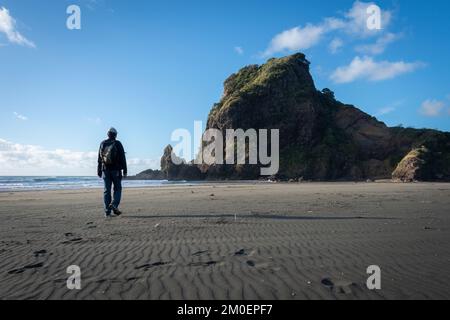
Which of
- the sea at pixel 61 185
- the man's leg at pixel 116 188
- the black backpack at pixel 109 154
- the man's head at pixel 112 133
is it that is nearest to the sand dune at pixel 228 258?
the man's leg at pixel 116 188

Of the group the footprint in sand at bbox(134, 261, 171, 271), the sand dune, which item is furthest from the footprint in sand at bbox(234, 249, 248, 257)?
the footprint in sand at bbox(134, 261, 171, 271)

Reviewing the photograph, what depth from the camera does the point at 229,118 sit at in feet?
235

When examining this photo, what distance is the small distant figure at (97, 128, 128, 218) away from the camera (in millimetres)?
9516

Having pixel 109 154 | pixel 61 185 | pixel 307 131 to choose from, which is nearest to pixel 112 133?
pixel 109 154

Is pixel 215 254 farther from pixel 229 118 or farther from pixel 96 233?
pixel 229 118

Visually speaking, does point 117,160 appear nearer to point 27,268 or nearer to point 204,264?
point 27,268

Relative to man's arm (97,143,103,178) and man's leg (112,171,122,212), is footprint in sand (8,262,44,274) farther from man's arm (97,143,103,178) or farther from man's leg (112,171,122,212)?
man's arm (97,143,103,178)

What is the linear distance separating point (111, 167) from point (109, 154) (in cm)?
39

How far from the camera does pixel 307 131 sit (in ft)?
228

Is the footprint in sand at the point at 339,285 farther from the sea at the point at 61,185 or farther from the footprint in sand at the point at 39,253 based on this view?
the sea at the point at 61,185

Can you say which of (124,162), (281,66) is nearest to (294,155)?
(281,66)

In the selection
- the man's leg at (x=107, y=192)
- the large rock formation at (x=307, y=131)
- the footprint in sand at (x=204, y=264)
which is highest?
the large rock formation at (x=307, y=131)

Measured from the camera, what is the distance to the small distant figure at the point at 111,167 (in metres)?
9.52
